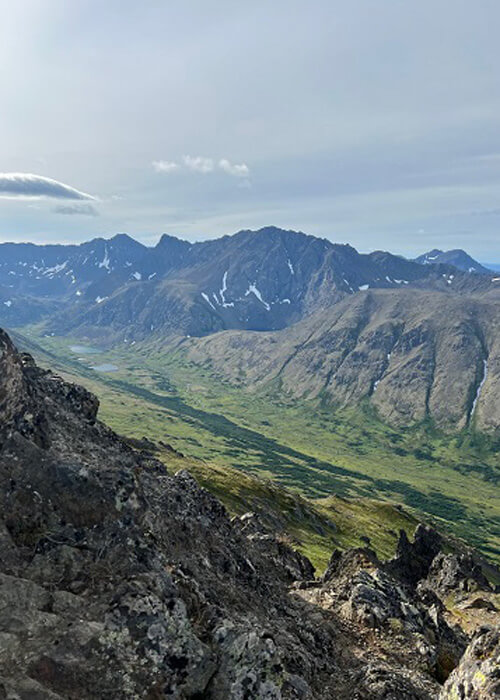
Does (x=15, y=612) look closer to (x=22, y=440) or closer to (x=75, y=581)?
(x=75, y=581)

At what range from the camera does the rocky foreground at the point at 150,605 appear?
19875 mm

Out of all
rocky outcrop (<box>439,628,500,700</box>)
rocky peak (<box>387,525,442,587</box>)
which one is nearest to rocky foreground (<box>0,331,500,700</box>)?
rocky outcrop (<box>439,628,500,700</box>)

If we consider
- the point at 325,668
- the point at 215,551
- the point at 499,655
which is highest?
the point at 499,655

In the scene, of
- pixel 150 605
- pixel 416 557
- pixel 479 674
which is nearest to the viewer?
pixel 150 605

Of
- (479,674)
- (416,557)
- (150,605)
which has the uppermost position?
(150,605)

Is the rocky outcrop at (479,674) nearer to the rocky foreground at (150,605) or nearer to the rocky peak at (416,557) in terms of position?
the rocky foreground at (150,605)

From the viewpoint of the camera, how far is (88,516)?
1070 inches

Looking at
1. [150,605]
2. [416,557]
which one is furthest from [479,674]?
[416,557]

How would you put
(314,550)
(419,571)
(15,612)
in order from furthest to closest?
(314,550) < (419,571) < (15,612)

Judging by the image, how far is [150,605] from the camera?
2202cm

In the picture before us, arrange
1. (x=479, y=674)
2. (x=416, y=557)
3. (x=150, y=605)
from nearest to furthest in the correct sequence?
1. (x=150, y=605)
2. (x=479, y=674)
3. (x=416, y=557)

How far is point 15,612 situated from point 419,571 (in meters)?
96.5

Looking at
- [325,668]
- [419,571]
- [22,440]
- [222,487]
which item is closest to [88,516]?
[22,440]

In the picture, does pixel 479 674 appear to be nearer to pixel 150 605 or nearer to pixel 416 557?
pixel 150 605
